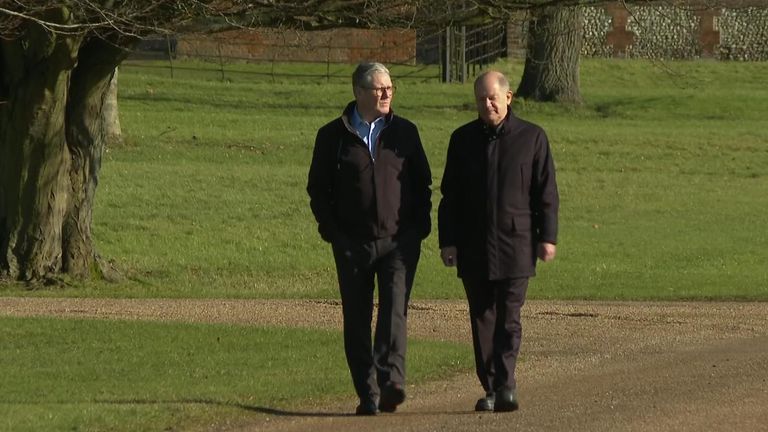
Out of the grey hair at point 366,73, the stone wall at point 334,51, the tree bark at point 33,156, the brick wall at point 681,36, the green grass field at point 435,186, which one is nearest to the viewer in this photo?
the grey hair at point 366,73

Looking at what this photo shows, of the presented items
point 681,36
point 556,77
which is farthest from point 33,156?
point 681,36

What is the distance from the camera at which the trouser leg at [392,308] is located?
8867mm

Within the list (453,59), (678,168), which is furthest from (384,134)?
(453,59)

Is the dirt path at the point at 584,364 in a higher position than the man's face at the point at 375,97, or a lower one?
lower

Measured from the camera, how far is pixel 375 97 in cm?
873

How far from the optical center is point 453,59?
42719 millimetres

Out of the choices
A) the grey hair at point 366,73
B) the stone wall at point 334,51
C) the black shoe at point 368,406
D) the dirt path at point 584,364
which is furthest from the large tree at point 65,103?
the stone wall at point 334,51

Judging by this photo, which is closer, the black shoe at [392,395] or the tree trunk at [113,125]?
the black shoe at [392,395]

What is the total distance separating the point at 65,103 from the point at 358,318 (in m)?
8.15

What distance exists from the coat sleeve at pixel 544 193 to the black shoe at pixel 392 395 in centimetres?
113

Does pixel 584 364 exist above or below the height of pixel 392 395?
below

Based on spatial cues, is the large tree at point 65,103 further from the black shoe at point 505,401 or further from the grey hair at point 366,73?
the black shoe at point 505,401

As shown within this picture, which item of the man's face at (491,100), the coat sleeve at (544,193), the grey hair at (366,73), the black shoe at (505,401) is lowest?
the black shoe at (505,401)

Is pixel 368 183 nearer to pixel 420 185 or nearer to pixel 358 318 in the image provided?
pixel 420 185
